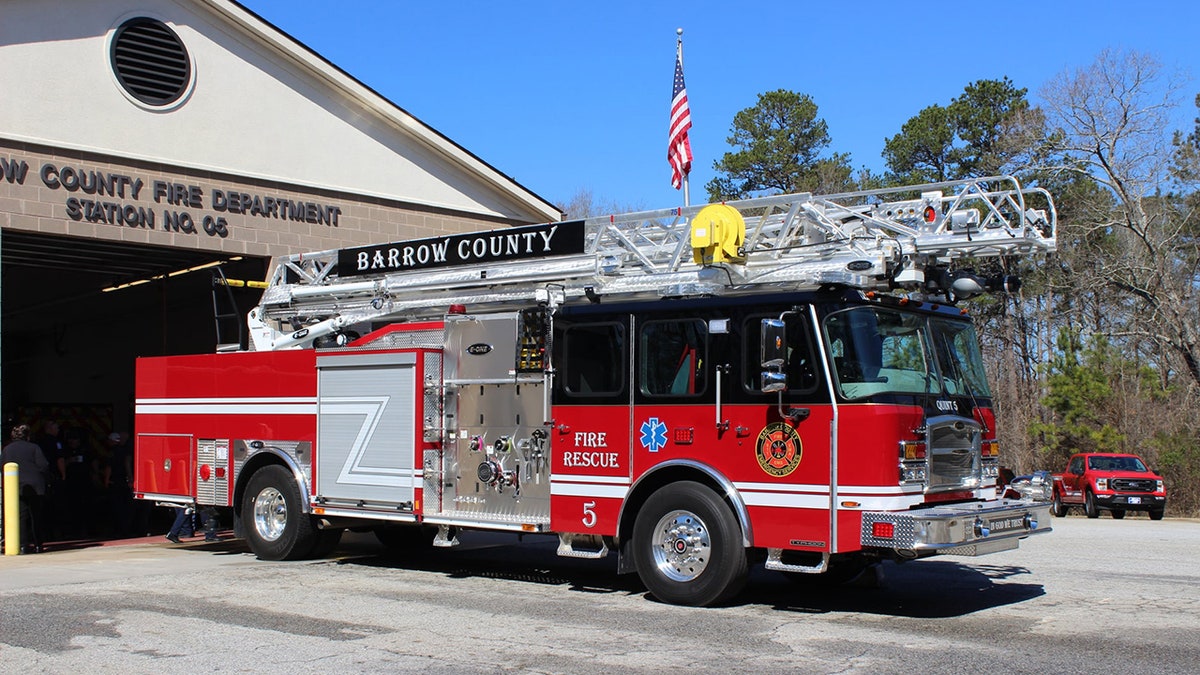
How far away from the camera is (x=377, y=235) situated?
19.4 meters

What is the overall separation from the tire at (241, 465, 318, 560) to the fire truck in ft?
0.11

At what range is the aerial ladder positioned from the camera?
9.62 metres

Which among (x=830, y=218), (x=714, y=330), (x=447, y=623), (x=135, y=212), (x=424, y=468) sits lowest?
(x=447, y=623)

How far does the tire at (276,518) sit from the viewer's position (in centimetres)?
1312

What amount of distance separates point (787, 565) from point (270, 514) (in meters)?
6.69

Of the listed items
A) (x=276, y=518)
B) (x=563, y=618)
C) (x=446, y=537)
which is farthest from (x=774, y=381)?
(x=276, y=518)

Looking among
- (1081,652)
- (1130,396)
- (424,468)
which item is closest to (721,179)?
(1130,396)

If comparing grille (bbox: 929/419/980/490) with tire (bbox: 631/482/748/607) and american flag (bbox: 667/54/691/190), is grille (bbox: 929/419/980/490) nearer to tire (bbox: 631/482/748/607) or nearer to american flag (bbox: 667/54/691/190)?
tire (bbox: 631/482/748/607)

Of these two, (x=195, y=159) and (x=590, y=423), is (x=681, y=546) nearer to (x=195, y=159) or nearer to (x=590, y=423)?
(x=590, y=423)

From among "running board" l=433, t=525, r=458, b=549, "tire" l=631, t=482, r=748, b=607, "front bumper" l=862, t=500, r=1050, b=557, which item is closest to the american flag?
"running board" l=433, t=525, r=458, b=549

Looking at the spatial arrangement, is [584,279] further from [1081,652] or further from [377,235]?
[377,235]

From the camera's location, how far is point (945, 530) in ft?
29.2

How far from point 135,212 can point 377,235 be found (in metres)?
4.14

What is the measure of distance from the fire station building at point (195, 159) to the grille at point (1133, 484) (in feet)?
44.9
